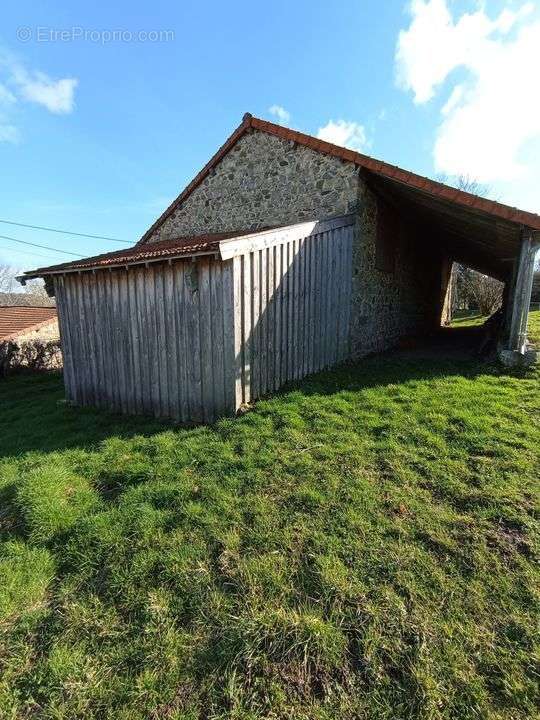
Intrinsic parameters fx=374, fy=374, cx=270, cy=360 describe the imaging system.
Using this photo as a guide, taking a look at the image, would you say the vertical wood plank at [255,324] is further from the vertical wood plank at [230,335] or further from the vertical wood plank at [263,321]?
the vertical wood plank at [230,335]

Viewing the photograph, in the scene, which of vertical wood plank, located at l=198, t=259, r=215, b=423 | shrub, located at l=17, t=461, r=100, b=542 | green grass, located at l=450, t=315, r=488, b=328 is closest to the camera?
shrub, located at l=17, t=461, r=100, b=542

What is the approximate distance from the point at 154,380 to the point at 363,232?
5339 millimetres

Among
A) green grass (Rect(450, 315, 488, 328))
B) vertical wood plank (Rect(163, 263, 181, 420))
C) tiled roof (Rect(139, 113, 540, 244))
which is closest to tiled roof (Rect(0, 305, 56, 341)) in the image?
tiled roof (Rect(139, 113, 540, 244))

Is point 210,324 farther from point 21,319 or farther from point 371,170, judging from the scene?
point 21,319

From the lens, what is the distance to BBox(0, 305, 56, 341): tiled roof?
13.5 meters

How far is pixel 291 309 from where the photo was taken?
661 cm

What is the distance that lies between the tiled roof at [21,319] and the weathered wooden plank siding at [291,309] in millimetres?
11210

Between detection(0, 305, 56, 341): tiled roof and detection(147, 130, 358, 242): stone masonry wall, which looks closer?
detection(147, 130, 358, 242): stone masonry wall

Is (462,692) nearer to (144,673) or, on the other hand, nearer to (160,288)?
(144,673)

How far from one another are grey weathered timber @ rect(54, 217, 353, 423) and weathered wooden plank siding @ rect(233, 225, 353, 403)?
0.06 ft

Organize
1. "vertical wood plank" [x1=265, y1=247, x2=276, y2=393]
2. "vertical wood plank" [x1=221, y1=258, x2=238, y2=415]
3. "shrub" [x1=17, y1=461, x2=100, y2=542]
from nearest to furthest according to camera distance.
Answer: "shrub" [x1=17, y1=461, x2=100, y2=542], "vertical wood plank" [x1=221, y1=258, x2=238, y2=415], "vertical wood plank" [x1=265, y1=247, x2=276, y2=393]

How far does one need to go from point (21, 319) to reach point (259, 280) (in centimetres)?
1346

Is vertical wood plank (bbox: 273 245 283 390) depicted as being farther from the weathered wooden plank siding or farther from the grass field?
the grass field

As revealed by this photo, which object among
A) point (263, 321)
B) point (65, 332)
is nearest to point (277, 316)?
point (263, 321)
